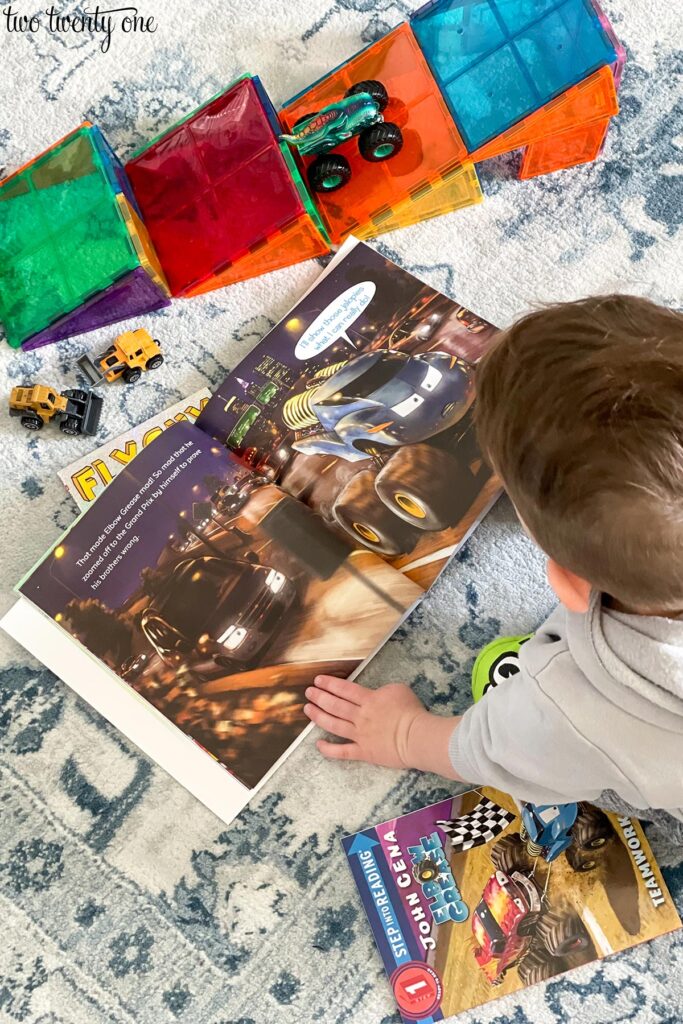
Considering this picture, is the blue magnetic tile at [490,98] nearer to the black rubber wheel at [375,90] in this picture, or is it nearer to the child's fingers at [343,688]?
the black rubber wheel at [375,90]

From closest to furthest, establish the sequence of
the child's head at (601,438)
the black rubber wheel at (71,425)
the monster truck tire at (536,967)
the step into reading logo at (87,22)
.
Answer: the child's head at (601,438), the monster truck tire at (536,967), the black rubber wheel at (71,425), the step into reading logo at (87,22)

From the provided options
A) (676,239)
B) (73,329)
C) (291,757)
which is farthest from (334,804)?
(676,239)

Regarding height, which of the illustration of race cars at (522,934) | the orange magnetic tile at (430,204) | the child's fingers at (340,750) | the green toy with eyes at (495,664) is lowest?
the illustration of race cars at (522,934)

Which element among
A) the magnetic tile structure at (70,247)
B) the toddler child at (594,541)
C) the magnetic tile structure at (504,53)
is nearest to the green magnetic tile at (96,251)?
the magnetic tile structure at (70,247)

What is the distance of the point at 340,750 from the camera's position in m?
0.71

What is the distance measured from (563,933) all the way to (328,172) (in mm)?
679

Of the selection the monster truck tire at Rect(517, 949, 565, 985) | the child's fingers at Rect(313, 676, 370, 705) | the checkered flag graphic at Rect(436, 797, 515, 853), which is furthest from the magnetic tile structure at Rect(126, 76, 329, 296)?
the monster truck tire at Rect(517, 949, 565, 985)

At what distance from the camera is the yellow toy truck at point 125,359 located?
0.79 metres

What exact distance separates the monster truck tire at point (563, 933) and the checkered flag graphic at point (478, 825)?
0.24 ft

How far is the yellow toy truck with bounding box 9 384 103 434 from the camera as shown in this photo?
0.77 metres

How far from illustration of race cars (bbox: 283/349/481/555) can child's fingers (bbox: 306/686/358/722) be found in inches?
5.1

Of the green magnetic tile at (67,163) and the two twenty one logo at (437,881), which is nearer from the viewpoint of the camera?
the two twenty one logo at (437,881)

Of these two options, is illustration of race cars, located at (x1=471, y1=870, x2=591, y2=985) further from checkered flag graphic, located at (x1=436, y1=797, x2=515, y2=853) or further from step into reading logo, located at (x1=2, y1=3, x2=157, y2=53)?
step into reading logo, located at (x1=2, y1=3, x2=157, y2=53)

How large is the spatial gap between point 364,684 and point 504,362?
365 mm
